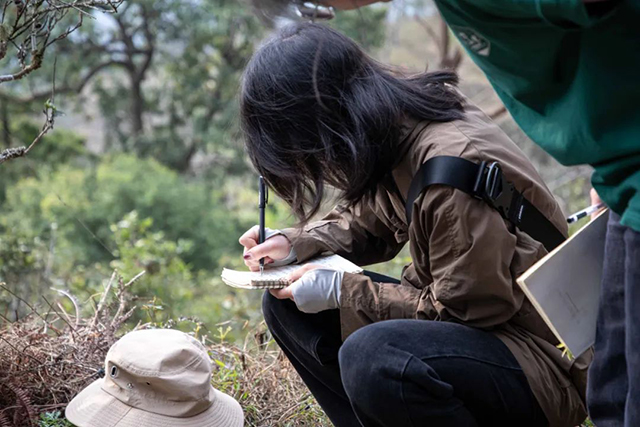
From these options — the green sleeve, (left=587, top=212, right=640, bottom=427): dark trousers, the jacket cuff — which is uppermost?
the green sleeve

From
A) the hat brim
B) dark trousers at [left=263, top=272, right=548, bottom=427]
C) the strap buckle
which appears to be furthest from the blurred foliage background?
the strap buckle

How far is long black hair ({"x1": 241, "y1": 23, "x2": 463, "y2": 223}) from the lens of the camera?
1.79 metres

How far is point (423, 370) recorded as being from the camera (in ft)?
5.34

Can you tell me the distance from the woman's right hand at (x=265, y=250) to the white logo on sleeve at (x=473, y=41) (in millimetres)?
1025

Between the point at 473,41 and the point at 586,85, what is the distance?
0.18 meters

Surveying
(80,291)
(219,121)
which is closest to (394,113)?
(80,291)

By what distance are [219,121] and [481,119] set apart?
7.28 metres

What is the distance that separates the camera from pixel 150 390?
5.81 ft

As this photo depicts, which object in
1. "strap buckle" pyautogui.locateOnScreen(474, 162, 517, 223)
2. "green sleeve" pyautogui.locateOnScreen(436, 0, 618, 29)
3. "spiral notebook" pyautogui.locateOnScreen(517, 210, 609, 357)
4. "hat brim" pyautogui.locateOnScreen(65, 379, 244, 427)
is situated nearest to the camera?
"green sleeve" pyautogui.locateOnScreen(436, 0, 618, 29)

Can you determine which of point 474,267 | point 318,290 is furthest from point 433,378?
point 318,290

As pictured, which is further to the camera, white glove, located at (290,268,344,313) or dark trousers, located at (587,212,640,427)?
white glove, located at (290,268,344,313)

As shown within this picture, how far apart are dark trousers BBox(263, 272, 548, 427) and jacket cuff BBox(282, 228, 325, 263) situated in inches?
18.9

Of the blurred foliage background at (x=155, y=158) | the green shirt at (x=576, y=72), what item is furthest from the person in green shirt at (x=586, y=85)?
the blurred foliage background at (x=155, y=158)

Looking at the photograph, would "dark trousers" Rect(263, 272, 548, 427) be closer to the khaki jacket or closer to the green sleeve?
the khaki jacket
